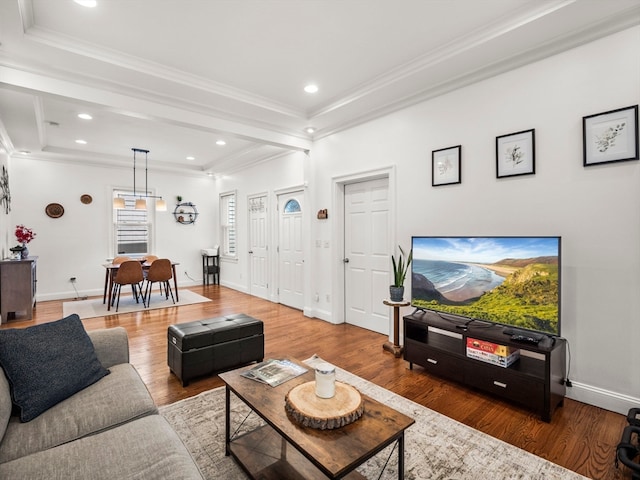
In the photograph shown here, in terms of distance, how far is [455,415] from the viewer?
2.29m

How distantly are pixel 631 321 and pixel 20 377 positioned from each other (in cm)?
362

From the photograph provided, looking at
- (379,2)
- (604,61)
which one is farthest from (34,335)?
(604,61)

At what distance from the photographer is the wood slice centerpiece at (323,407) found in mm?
1377

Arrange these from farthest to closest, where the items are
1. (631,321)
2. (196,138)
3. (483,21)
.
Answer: (196,138), (483,21), (631,321)

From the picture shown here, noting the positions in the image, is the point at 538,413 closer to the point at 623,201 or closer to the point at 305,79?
the point at 623,201

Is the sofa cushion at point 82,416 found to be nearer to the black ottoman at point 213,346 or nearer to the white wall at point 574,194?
the black ottoman at point 213,346

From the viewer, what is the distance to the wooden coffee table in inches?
48.4

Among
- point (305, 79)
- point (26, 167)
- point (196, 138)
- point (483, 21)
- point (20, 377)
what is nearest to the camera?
point (20, 377)

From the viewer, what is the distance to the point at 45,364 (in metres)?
1.61

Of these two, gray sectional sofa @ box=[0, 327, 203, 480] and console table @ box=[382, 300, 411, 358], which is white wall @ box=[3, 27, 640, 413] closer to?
console table @ box=[382, 300, 411, 358]

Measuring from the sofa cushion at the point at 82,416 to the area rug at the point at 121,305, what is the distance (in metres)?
3.97

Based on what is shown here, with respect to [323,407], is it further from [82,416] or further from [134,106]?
[134,106]

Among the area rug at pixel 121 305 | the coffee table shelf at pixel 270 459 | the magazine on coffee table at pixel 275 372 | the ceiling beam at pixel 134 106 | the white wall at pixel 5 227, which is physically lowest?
the coffee table shelf at pixel 270 459

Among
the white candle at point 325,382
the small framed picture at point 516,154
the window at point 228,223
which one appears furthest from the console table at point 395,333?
the window at point 228,223
